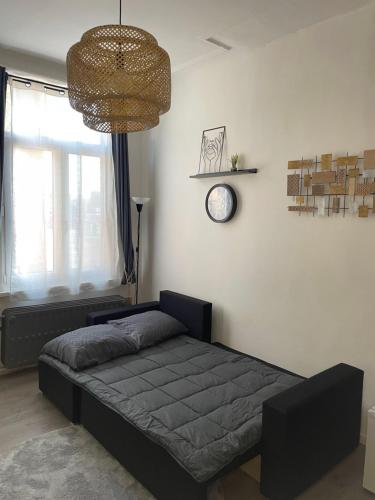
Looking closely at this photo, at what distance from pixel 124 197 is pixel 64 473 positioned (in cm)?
259

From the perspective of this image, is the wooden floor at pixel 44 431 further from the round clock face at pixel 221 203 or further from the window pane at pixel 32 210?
the round clock face at pixel 221 203

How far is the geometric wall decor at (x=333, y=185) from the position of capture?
2379mm

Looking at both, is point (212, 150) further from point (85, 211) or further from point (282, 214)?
point (85, 211)

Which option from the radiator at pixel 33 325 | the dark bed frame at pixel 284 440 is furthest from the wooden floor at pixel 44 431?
the radiator at pixel 33 325

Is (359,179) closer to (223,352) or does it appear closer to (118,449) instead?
(223,352)

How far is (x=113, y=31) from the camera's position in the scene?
5.41ft

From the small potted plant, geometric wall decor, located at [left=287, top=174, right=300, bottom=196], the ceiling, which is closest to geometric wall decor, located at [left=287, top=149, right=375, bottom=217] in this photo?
geometric wall decor, located at [left=287, top=174, right=300, bottom=196]

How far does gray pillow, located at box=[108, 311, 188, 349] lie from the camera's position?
3.17 metres

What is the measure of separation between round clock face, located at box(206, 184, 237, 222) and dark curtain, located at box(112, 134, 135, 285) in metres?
1.01

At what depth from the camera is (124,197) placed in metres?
4.00

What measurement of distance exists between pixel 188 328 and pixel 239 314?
53cm

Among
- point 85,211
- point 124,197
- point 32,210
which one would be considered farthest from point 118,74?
point 124,197

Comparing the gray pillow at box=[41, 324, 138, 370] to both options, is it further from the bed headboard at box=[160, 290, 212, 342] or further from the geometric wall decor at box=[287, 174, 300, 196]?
the geometric wall decor at box=[287, 174, 300, 196]

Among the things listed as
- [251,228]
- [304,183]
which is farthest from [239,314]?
[304,183]
